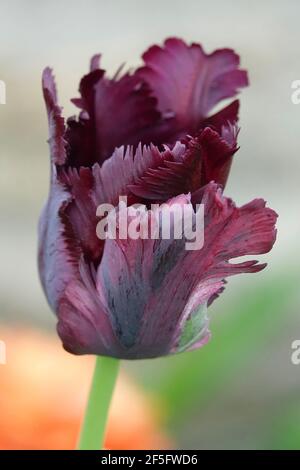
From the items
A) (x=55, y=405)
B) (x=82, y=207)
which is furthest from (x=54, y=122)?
(x=55, y=405)

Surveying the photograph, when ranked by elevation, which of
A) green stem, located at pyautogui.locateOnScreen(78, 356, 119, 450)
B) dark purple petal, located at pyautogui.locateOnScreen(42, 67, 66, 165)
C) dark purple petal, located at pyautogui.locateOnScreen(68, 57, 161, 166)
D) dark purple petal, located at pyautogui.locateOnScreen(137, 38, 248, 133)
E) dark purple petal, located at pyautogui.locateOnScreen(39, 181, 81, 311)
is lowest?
green stem, located at pyautogui.locateOnScreen(78, 356, 119, 450)

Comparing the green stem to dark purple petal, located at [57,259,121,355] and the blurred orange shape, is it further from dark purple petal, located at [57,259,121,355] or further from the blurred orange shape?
the blurred orange shape

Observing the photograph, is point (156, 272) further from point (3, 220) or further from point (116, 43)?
point (116, 43)

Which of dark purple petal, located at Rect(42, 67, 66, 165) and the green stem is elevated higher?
dark purple petal, located at Rect(42, 67, 66, 165)

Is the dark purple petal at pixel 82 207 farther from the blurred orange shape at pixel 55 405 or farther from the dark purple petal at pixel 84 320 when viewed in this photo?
the blurred orange shape at pixel 55 405

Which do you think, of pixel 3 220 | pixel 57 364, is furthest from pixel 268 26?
pixel 57 364

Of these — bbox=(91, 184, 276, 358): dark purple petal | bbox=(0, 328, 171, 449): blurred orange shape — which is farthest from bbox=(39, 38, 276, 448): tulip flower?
bbox=(0, 328, 171, 449): blurred orange shape

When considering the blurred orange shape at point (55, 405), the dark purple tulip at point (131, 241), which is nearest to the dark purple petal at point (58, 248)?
→ the dark purple tulip at point (131, 241)
